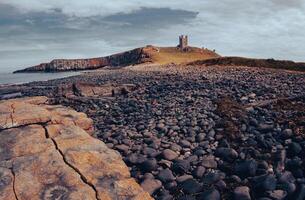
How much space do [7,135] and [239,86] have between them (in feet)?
42.3

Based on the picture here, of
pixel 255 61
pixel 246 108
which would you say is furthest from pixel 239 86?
pixel 255 61

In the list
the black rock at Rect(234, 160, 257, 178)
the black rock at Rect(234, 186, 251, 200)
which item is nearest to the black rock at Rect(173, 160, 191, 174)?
the black rock at Rect(234, 160, 257, 178)

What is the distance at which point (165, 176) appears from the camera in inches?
321

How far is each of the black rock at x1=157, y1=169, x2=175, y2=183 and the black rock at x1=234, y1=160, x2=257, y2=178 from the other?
1.43m

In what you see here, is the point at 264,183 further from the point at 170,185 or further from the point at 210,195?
the point at 170,185

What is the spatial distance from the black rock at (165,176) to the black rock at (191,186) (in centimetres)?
34

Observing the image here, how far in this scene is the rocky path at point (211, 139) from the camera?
25.0 feet

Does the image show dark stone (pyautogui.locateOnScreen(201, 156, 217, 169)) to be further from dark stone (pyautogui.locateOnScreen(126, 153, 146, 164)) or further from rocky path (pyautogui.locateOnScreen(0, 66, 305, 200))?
dark stone (pyautogui.locateOnScreen(126, 153, 146, 164))

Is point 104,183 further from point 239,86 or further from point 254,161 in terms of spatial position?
point 239,86

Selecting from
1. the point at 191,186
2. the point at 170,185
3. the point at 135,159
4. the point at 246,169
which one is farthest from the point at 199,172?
the point at 135,159

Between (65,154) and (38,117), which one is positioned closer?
(65,154)

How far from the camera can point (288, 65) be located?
34344 millimetres

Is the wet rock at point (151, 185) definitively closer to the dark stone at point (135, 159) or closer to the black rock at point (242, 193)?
the dark stone at point (135, 159)

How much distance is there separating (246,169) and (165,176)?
5.82ft
